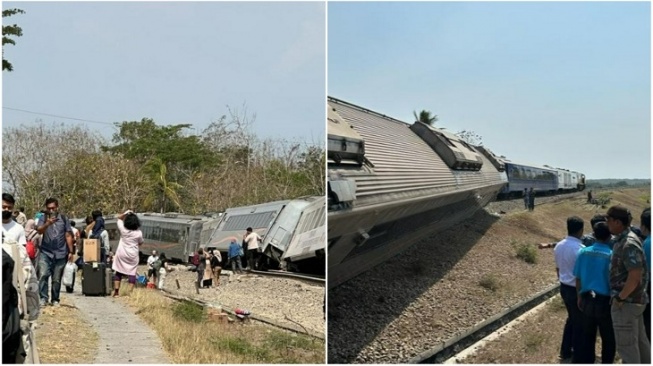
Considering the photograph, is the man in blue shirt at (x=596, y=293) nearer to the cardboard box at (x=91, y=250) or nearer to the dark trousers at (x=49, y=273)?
the dark trousers at (x=49, y=273)

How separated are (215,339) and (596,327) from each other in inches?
148

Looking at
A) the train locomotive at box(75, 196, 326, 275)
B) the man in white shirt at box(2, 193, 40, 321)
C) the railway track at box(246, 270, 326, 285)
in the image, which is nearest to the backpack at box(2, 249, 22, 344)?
the man in white shirt at box(2, 193, 40, 321)

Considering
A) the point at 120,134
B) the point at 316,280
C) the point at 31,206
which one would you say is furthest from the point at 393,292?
the point at 120,134

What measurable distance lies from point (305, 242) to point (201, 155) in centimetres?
1740

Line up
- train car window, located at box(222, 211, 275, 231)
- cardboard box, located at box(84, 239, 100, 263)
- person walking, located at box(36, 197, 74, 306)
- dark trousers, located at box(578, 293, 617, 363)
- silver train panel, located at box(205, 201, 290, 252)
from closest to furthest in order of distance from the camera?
dark trousers, located at box(578, 293, 617, 363) → person walking, located at box(36, 197, 74, 306) → cardboard box, located at box(84, 239, 100, 263) → silver train panel, located at box(205, 201, 290, 252) → train car window, located at box(222, 211, 275, 231)

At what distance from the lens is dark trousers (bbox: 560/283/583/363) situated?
179 inches

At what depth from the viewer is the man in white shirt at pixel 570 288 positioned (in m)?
4.60

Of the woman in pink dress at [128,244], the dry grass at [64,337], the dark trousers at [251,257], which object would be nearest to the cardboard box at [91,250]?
the woman in pink dress at [128,244]

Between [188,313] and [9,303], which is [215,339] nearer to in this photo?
[188,313]

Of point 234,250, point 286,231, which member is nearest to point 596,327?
point 286,231

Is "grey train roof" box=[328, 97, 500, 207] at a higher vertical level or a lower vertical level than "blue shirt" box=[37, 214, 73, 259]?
higher

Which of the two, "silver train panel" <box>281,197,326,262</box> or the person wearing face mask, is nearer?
the person wearing face mask

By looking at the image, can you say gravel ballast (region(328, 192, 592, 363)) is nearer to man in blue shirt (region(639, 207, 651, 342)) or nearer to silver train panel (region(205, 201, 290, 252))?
man in blue shirt (region(639, 207, 651, 342))

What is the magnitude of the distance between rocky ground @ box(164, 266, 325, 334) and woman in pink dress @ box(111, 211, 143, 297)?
84.8 inches
